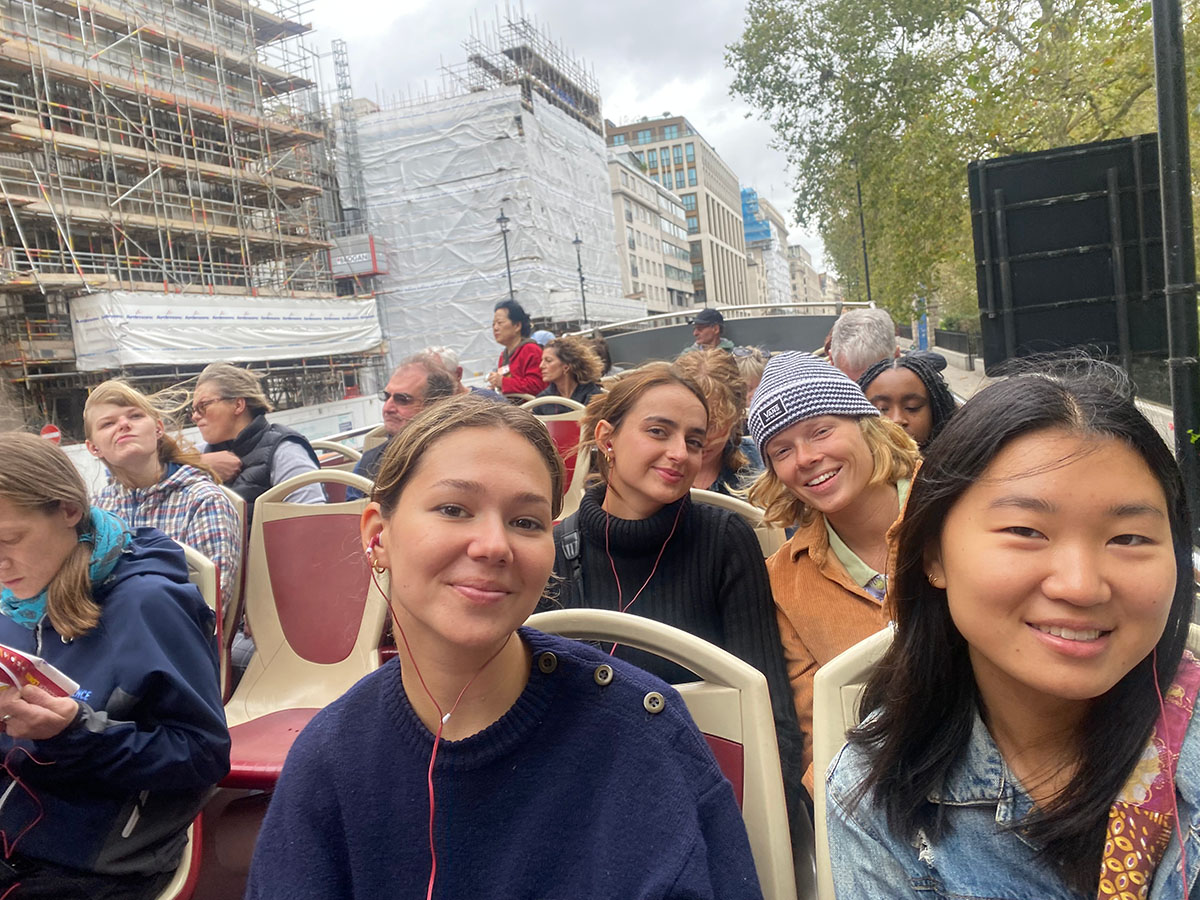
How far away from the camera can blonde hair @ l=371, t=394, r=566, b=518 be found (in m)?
1.25

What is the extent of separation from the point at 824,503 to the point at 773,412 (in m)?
0.28

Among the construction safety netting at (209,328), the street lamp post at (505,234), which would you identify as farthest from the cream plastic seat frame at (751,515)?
the street lamp post at (505,234)

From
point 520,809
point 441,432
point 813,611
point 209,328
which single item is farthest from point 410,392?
point 209,328

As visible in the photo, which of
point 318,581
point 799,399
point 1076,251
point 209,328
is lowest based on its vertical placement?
point 318,581

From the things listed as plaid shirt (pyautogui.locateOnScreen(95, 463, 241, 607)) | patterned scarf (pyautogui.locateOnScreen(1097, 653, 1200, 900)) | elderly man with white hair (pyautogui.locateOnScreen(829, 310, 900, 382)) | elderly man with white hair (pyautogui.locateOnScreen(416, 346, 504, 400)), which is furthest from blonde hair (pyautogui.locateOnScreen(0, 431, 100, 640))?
elderly man with white hair (pyautogui.locateOnScreen(829, 310, 900, 382))

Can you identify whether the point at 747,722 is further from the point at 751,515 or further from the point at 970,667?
the point at 751,515

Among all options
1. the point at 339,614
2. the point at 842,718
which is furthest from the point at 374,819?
the point at 339,614

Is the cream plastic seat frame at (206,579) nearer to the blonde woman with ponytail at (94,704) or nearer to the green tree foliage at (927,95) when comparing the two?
the blonde woman with ponytail at (94,704)

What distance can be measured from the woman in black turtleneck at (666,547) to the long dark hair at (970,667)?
70 centimetres

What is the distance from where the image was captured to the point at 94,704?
1.68m

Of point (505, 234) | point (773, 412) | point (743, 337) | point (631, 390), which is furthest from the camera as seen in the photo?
point (505, 234)

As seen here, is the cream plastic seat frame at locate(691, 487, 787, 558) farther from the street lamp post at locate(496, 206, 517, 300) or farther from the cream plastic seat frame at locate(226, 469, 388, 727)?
the street lamp post at locate(496, 206, 517, 300)

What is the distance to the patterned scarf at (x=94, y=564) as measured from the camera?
1.80m

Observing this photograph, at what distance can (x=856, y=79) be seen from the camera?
17.4 m
